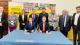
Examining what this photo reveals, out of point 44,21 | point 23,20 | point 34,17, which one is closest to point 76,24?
point 44,21

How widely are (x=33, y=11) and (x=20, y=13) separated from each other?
227mm

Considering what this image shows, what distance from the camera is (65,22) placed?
10.9 ft

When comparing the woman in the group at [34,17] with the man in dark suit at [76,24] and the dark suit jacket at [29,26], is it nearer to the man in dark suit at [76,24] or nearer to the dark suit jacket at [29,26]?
the dark suit jacket at [29,26]

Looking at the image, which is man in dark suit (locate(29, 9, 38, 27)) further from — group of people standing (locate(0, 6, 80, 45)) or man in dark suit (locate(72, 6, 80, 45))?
man in dark suit (locate(72, 6, 80, 45))

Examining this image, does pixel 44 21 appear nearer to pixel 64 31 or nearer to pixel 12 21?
pixel 64 31

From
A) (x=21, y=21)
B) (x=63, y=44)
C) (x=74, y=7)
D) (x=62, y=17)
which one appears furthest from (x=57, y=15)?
(x=63, y=44)

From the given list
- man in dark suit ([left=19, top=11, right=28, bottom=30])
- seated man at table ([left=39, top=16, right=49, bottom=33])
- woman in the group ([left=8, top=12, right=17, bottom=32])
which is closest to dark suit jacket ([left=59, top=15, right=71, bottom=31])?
Answer: seated man at table ([left=39, top=16, right=49, bottom=33])

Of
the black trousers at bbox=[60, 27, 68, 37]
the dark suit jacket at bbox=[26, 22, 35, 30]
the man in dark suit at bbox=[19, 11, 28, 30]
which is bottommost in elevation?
the black trousers at bbox=[60, 27, 68, 37]

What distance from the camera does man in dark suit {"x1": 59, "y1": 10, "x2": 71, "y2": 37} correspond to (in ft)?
10.7

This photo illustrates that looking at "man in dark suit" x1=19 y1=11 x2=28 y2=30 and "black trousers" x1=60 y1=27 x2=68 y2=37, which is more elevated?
"man in dark suit" x1=19 y1=11 x2=28 y2=30

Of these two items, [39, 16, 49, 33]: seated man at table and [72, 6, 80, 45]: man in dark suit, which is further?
[72, 6, 80, 45]: man in dark suit

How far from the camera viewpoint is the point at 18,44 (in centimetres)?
200

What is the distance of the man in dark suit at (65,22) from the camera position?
3254 millimetres

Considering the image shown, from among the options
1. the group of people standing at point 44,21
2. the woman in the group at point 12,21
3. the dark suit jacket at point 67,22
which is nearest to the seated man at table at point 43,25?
the group of people standing at point 44,21
